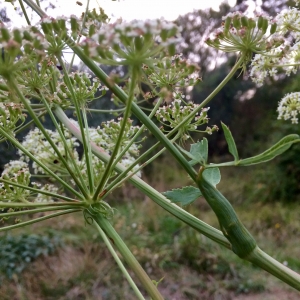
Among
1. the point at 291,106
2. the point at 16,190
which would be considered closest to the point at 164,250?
the point at 291,106

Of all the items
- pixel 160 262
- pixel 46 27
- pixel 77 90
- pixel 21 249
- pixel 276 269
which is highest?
pixel 46 27

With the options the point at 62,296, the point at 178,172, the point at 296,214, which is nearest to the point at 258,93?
the point at 178,172

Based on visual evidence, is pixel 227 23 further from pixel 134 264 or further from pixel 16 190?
pixel 16 190

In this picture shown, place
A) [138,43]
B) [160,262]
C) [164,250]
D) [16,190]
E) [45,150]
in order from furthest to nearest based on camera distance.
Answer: [164,250] < [160,262] < [45,150] < [16,190] < [138,43]

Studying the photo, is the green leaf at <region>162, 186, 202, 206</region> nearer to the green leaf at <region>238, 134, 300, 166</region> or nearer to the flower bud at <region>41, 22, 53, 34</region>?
the green leaf at <region>238, 134, 300, 166</region>

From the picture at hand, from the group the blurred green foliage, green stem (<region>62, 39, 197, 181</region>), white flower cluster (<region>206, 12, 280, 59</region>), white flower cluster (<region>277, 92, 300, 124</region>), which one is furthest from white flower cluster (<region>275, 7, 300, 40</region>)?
the blurred green foliage

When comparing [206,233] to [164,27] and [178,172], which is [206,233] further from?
[178,172]
